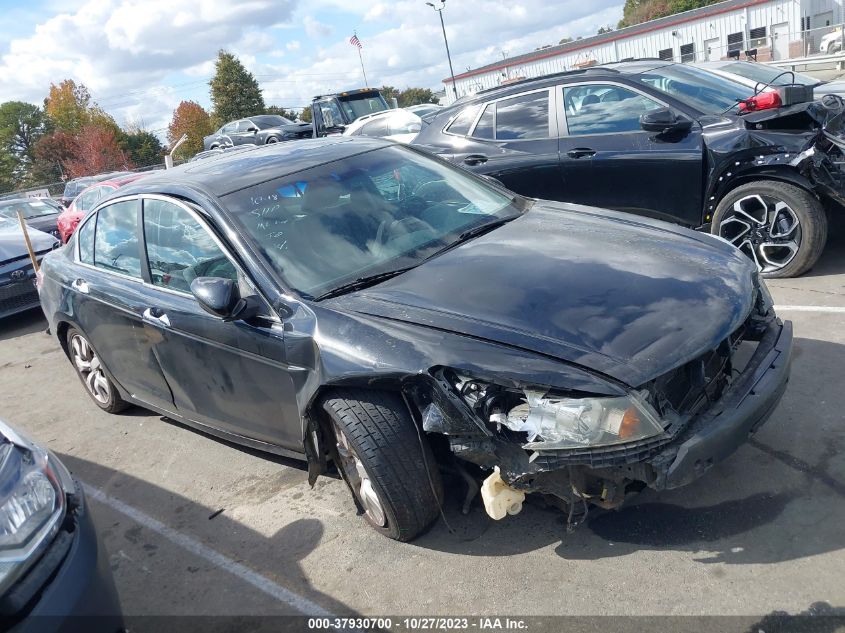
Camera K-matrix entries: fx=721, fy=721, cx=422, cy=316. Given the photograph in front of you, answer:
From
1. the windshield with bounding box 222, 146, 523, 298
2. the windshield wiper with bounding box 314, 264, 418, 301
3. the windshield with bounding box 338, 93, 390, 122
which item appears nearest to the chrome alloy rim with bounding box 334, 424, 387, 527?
the windshield wiper with bounding box 314, 264, 418, 301

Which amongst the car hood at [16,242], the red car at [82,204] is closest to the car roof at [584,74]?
the car hood at [16,242]

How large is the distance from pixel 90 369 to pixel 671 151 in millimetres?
4650

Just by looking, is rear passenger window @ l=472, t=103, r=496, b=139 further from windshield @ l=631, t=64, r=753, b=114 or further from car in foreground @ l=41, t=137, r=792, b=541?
car in foreground @ l=41, t=137, r=792, b=541

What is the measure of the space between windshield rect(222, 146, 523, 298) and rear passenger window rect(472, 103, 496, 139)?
2578 mm

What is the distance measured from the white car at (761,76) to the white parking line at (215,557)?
17.0ft

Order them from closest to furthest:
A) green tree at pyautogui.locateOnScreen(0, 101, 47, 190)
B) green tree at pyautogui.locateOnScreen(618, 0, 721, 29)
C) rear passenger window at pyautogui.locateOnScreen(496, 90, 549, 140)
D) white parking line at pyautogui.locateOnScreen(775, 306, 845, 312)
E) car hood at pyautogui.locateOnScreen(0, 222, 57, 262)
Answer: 1. white parking line at pyautogui.locateOnScreen(775, 306, 845, 312)
2. rear passenger window at pyautogui.locateOnScreen(496, 90, 549, 140)
3. car hood at pyautogui.locateOnScreen(0, 222, 57, 262)
4. green tree at pyautogui.locateOnScreen(0, 101, 47, 190)
5. green tree at pyautogui.locateOnScreen(618, 0, 721, 29)

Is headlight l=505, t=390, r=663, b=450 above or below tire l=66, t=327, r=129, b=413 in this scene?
above

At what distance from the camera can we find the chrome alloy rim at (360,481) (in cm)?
313

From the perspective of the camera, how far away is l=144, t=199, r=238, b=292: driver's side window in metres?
3.59

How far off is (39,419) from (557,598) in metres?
4.49

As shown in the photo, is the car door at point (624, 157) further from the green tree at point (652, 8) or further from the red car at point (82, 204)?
the green tree at point (652, 8)

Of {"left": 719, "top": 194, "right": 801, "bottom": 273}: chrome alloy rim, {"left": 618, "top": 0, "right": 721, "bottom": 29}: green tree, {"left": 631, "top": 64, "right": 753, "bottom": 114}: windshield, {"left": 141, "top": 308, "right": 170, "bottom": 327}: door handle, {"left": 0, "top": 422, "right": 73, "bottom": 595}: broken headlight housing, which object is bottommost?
{"left": 719, "top": 194, "right": 801, "bottom": 273}: chrome alloy rim

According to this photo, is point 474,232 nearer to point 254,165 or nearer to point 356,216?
point 356,216

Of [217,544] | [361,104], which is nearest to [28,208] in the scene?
[361,104]
